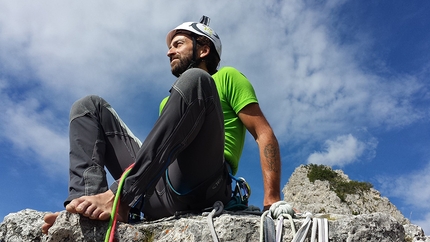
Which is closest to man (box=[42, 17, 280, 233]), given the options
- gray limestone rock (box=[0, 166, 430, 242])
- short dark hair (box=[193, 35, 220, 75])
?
gray limestone rock (box=[0, 166, 430, 242])

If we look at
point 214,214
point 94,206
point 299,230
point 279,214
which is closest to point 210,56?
point 214,214

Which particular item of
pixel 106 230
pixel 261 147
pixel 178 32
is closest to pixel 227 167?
pixel 261 147

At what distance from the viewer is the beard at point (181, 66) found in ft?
15.1

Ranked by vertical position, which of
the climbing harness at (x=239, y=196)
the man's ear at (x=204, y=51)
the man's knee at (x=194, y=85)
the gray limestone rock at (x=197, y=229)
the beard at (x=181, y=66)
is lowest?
the gray limestone rock at (x=197, y=229)

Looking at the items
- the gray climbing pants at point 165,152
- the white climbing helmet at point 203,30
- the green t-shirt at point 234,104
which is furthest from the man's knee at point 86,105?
the white climbing helmet at point 203,30

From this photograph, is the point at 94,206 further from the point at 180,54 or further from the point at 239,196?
the point at 180,54

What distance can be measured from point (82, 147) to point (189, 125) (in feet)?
3.38

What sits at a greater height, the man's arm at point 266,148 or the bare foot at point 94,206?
the man's arm at point 266,148

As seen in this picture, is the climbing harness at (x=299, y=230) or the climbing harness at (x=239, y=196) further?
the climbing harness at (x=239, y=196)

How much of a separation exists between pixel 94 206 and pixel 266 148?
5.84 feet

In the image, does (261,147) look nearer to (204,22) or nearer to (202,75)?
(202,75)

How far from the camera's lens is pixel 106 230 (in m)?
3.04

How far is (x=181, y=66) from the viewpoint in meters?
4.63

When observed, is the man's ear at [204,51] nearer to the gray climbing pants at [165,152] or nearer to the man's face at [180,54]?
the man's face at [180,54]
